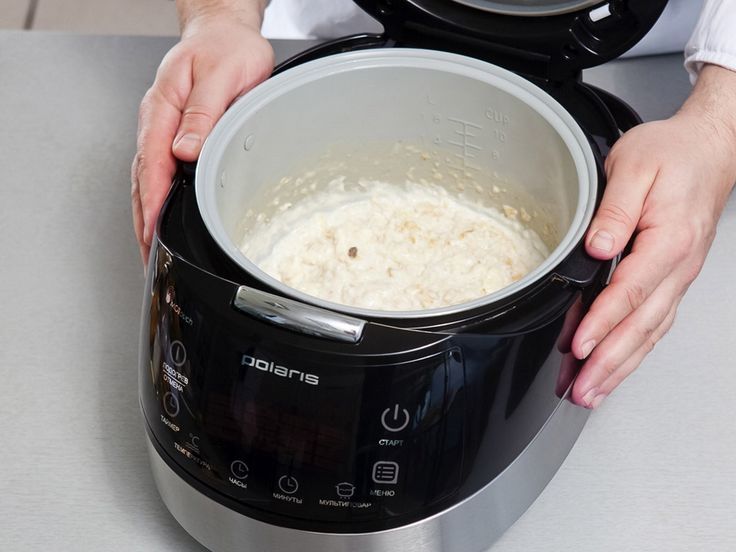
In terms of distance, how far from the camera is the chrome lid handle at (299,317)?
0.59 m

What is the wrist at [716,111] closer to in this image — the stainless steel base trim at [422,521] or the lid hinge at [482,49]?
the lid hinge at [482,49]

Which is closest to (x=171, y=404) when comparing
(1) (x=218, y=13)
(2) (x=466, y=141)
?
(2) (x=466, y=141)

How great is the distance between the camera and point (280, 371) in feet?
1.96

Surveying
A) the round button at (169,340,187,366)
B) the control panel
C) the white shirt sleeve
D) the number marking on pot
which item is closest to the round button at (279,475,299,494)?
the control panel

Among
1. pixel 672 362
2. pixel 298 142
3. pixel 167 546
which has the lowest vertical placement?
pixel 167 546

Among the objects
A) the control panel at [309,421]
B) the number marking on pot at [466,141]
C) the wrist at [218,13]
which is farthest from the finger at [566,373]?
the wrist at [218,13]

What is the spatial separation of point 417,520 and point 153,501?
0.86 feet

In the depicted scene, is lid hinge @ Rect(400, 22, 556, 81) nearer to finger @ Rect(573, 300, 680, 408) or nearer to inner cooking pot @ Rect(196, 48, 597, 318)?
inner cooking pot @ Rect(196, 48, 597, 318)

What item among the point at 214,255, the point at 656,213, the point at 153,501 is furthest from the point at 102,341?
the point at 656,213

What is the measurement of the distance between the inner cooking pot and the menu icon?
0.76ft

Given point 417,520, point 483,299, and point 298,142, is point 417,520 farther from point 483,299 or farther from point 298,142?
point 298,142

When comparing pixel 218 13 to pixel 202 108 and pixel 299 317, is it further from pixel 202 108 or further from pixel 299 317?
pixel 299 317

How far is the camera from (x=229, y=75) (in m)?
0.88

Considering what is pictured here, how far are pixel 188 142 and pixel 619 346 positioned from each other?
0.39 metres
